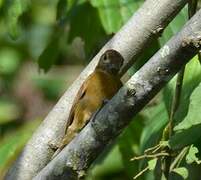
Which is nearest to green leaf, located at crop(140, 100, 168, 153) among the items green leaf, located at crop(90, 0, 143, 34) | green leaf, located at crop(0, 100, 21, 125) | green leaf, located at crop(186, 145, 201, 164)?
green leaf, located at crop(90, 0, 143, 34)

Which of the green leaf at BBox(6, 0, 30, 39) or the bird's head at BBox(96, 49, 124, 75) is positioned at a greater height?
the green leaf at BBox(6, 0, 30, 39)

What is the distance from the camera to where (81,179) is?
251 cm

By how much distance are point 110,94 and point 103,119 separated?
686 millimetres

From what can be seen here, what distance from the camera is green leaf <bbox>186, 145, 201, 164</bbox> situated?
2586mm

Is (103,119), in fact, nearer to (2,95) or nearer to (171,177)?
(171,177)

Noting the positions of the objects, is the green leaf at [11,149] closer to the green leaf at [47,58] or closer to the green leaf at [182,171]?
the green leaf at [47,58]

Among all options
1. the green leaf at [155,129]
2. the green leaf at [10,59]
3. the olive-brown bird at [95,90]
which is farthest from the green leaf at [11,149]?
the green leaf at [10,59]

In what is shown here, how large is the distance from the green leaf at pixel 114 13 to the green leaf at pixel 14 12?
1.13 ft

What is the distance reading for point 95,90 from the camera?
3111 mm

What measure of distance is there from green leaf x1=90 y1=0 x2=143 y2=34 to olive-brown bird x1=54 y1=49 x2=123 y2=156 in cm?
45

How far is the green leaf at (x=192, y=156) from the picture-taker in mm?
2586

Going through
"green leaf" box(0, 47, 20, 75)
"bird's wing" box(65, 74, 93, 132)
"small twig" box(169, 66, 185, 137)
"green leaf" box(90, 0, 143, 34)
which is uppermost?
"green leaf" box(0, 47, 20, 75)

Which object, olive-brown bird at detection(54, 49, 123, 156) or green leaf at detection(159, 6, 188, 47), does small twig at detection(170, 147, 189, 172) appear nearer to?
olive-brown bird at detection(54, 49, 123, 156)

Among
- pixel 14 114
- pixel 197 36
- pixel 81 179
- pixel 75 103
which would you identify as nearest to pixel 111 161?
pixel 14 114
